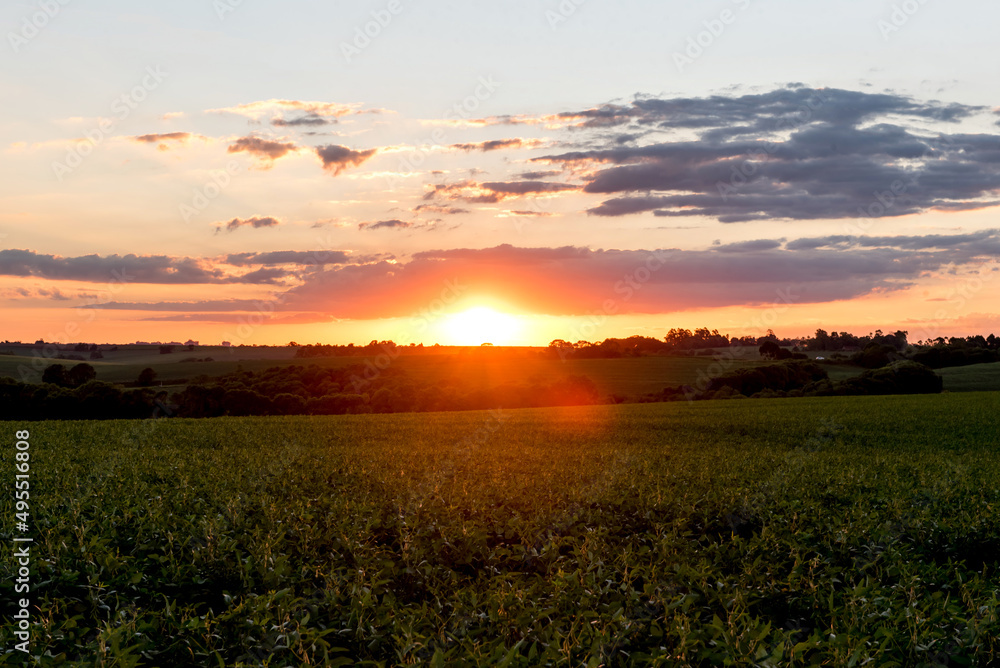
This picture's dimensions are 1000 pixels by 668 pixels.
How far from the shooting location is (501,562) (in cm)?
877

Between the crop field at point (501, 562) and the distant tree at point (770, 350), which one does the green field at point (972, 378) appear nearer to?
the distant tree at point (770, 350)

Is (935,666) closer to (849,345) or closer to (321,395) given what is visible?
(321,395)

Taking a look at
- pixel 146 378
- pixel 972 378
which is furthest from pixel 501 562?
pixel 972 378

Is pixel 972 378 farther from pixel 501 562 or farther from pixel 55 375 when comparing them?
pixel 55 375

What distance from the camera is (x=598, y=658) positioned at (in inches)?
194

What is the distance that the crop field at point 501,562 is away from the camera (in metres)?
5.61

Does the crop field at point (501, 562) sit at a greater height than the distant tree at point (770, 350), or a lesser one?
lesser

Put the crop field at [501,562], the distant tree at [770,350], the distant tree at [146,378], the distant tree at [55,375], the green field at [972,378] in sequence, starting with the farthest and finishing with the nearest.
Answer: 1. the distant tree at [770,350]
2. the distant tree at [146,378]
3. the green field at [972,378]
4. the distant tree at [55,375]
5. the crop field at [501,562]

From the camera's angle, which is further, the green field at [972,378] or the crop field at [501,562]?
the green field at [972,378]

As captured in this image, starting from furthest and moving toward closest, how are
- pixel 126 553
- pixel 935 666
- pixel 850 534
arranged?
pixel 850 534 < pixel 126 553 < pixel 935 666

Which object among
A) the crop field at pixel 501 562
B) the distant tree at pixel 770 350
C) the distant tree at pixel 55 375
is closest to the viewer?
the crop field at pixel 501 562

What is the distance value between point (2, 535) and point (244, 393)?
62195mm

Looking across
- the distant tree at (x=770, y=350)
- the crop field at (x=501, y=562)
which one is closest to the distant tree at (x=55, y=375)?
the crop field at (x=501, y=562)

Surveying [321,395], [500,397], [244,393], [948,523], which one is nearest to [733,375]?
[500,397]
